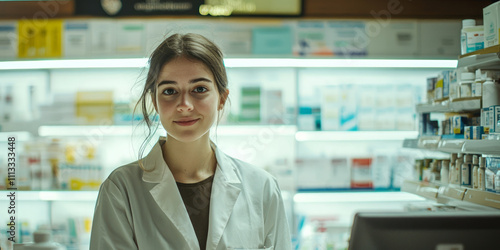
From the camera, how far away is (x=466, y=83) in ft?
6.77

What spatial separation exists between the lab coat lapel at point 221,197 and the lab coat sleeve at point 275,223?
0.14 m

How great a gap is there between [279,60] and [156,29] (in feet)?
3.15

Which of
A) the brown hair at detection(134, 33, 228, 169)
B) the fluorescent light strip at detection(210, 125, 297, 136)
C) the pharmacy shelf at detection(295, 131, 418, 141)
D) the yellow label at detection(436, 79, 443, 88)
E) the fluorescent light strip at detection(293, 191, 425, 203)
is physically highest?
the brown hair at detection(134, 33, 228, 169)

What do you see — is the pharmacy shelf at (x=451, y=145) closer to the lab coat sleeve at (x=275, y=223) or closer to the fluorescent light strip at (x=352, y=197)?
the lab coat sleeve at (x=275, y=223)

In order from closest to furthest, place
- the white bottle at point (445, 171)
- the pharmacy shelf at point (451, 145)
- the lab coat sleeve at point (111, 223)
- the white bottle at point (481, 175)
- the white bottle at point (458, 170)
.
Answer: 1. the lab coat sleeve at point (111, 223)
2. the white bottle at point (481, 175)
3. the pharmacy shelf at point (451, 145)
4. the white bottle at point (458, 170)
5. the white bottle at point (445, 171)

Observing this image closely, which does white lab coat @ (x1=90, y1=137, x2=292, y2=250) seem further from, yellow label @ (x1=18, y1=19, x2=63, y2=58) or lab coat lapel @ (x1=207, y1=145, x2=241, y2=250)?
yellow label @ (x1=18, y1=19, x2=63, y2=58)

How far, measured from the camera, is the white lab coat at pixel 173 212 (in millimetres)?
1528

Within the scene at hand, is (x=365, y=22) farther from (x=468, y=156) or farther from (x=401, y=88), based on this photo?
(x=468, y=156)

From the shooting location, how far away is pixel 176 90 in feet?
5.28

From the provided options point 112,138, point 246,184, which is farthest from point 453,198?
point 112,138

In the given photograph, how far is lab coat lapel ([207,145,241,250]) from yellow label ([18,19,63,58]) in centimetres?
217

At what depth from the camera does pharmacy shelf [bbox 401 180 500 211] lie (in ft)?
5.86

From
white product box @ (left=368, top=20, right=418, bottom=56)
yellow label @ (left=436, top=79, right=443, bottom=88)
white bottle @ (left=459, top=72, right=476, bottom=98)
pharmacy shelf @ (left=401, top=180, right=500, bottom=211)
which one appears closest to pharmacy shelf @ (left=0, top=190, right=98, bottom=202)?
pharmacy shelf @ (left=401, top=180, right=500, bottom=211)

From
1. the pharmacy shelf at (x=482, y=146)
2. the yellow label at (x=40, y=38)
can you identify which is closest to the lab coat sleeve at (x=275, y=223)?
the pharmacy shelf at (x=482, y=146)
